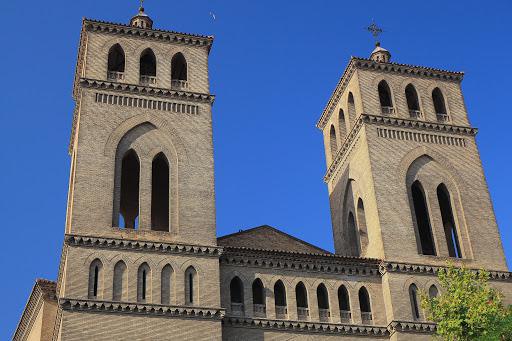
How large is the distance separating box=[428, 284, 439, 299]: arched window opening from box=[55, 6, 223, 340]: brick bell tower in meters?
7.43

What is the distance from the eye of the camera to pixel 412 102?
34562 mm

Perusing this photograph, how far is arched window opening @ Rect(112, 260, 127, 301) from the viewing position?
24.8 meters

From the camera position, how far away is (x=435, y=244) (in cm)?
2950

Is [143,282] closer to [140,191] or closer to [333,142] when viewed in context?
[140,191]

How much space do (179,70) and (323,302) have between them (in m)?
10.7

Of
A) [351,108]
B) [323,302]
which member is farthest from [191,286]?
[351,108]

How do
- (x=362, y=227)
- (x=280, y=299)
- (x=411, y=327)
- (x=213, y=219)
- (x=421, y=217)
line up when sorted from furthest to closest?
1. (x=421, y=217)
2. (x=362, y=227)
3. (x=280, y=299)
4. (x=213, y=219)
5. (x=411, y=327)

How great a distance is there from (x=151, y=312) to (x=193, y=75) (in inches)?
388

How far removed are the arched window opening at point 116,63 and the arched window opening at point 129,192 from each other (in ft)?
10.2

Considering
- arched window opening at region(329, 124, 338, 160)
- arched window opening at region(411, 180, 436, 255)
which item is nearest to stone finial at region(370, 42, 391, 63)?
arched window opening at region(329, 124, 338, 160)

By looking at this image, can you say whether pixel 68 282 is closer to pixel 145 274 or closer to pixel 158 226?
pixel 145 274

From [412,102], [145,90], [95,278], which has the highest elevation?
[412,102]

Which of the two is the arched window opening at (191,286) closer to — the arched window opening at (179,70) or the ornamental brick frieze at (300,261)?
the ornamental brick frieze at (300,261)

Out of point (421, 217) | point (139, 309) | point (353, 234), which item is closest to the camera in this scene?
point (139, 309)
